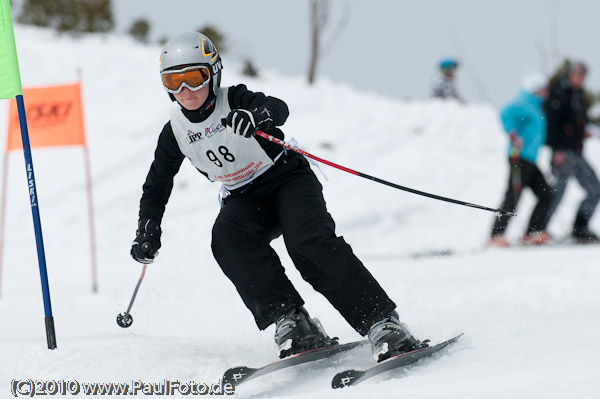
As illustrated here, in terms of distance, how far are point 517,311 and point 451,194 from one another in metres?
6.70

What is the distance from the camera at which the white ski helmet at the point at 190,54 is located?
3121 mm

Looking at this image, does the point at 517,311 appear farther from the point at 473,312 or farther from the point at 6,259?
the point at 6,259

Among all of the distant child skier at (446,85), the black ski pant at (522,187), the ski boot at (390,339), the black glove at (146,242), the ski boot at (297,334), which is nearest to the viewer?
the ski boot at (390,339)

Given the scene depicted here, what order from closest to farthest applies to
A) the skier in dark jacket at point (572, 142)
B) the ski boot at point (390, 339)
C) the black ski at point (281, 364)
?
the black ski at point (281, 364) → the ski boot at point (390, 339) → the skier in dark jacket at point (572, 142)

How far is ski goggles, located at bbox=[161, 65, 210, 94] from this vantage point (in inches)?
123

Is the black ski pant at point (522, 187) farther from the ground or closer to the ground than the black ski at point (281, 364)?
farther from the ground

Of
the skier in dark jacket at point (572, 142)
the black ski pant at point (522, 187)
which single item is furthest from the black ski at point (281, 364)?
the skier in dark jacket at point (572, 142)

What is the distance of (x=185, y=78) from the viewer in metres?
3.13

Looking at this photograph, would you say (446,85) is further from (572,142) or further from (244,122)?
(244,122)

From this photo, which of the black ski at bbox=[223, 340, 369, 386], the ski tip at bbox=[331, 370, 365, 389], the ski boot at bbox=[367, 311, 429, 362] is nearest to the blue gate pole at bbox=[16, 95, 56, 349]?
the black ski at bbox=[223, 340, 369, 386]

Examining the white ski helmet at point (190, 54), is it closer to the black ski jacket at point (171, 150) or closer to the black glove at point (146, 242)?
the black ski jacket at point (171, 150)

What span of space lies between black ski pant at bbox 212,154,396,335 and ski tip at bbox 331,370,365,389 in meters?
0.34

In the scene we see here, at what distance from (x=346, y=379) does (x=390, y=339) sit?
318mm

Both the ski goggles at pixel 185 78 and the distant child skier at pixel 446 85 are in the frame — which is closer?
the ski goggles at pixel 185 78
